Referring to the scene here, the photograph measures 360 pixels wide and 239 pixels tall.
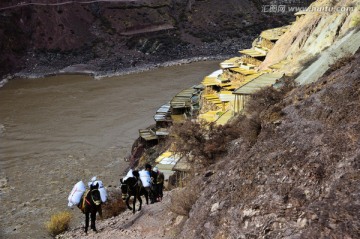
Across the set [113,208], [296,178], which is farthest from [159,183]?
[296,178]

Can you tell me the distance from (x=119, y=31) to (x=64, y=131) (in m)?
29.8

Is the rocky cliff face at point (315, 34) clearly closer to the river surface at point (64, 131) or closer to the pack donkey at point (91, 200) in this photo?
the pack donkey at point (91, 200)

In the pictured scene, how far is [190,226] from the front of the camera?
8.69m

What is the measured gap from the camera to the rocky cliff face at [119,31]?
53281 mm

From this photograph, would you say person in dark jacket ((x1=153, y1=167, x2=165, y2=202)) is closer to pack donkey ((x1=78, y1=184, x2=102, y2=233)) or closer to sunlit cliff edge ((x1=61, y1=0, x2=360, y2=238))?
sunlit cliff edge ((x1=61, y1=0, x2=360, y2=238))

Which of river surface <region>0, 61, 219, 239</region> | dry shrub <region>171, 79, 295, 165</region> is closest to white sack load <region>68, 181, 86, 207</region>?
dry shrub <region>171, 79, 295, 165</region>

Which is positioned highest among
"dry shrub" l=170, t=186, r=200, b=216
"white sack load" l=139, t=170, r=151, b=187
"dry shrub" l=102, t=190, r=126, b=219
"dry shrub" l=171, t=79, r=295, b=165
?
"dry shrub" l=171, t=79, r=295, b=165

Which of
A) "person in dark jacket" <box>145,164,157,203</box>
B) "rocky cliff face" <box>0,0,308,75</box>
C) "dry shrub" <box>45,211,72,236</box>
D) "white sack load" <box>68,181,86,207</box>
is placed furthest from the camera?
"rocky cliff face" <box>0,0,308,75</box>

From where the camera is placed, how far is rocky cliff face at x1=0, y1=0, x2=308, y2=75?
5328cm

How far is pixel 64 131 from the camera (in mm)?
31578

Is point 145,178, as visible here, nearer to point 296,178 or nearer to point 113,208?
point 113,208

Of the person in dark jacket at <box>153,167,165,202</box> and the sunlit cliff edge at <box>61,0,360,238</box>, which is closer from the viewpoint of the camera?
the sunlit cliff edge at <box>61,0,360,238</box>

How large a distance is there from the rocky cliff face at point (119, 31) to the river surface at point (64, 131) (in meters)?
4.68

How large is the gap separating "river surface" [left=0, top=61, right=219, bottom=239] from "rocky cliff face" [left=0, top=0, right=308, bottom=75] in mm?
4676
